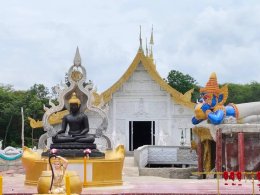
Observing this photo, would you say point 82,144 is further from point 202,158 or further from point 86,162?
point 202,158

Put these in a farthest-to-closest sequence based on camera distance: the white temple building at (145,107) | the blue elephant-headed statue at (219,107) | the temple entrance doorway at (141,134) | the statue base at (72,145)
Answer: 1. the temple entrance doorway at (141,134)
2. the white temple building at (145,107)
3. the blue elephant-headed statue at (219,107)
4. the statue base at (72,145)

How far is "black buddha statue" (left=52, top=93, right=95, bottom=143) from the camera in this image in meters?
13.7

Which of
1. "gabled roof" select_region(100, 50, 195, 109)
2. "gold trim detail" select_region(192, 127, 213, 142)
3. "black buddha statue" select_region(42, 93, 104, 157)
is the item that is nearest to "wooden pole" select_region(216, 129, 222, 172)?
"gold trim detail" select_region(192, 127, 213, 142)

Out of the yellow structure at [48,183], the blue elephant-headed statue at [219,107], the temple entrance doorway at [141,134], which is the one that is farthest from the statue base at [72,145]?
the temple entrance doorway at [141,134]

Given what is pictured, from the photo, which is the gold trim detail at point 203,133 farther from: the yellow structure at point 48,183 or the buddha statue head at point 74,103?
the yellow structure at point 48,183

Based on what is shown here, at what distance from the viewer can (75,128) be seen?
14.0 metres

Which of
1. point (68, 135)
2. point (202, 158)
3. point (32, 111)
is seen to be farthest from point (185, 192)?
point (32, 111)

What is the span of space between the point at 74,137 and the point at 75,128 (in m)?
0.41

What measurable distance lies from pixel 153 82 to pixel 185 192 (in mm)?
21206

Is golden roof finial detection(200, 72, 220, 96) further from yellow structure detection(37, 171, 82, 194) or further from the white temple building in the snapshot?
yellow structure detection(37, 171, 82, 194)

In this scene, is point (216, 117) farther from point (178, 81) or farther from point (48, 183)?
point (178, 81)

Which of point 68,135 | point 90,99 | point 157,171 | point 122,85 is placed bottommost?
point 157,171

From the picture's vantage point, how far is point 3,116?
4316 centimetres

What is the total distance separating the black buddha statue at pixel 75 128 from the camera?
13695 mm
